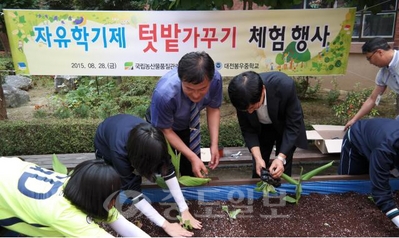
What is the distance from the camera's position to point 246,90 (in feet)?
4.48

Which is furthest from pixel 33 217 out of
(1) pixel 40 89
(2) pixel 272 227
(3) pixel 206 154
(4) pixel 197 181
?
(1) pixel 40 89

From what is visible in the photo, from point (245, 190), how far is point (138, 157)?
0.85 meters

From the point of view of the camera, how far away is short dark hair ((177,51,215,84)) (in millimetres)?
1322

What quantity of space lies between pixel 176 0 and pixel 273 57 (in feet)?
3.43

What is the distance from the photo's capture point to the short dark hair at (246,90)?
4.48ft

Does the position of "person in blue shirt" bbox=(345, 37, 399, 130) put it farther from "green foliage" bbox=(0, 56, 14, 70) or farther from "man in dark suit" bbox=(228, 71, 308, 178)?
"green foliage" bbox=(0, 56, 14, 70)

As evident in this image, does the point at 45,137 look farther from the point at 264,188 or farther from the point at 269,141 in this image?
the point at 264,188

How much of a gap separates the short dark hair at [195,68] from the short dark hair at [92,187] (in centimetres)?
50

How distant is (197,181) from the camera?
1.71 metres

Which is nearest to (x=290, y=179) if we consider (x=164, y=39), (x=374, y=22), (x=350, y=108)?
(x=164, y=39)

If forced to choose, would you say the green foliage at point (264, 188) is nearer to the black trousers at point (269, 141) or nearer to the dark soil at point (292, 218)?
the dark soil at point (292, 218)

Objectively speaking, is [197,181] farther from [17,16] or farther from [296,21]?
[17,16]

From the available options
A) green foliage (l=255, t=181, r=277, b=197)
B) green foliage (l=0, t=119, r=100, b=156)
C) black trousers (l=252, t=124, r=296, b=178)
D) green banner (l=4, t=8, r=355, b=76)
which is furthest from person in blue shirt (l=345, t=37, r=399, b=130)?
Result: green foliage (l=0, t=119, r=100, b=156)

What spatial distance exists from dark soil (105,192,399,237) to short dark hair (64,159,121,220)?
55 cm
